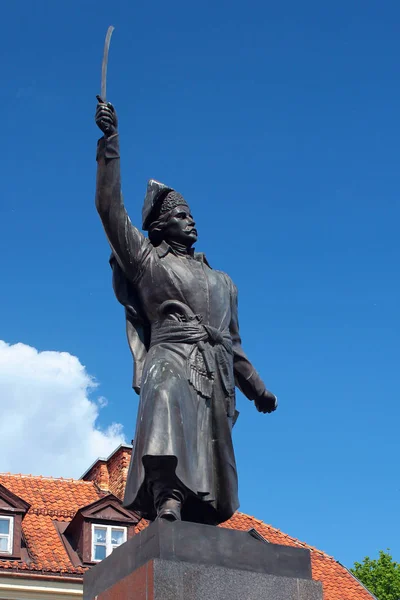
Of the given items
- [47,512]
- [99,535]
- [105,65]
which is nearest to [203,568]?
[105,65]

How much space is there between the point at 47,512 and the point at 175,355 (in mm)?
18474

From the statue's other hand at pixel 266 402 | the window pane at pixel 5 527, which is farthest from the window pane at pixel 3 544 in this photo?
the statue's other hand at pixel 266 402

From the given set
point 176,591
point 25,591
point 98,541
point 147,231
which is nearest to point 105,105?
point 147,231

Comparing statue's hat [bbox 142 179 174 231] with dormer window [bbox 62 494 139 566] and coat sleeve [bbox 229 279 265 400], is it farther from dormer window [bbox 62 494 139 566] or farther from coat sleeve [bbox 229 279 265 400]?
dormer window [bbox 62 494 139 566]

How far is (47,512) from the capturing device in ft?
82.7

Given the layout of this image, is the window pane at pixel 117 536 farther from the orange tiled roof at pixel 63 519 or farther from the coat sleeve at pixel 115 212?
the coat sleeve at pixel 115 212

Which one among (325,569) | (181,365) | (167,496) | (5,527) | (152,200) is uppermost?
(325,569)

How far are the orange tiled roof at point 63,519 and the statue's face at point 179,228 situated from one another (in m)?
15.3

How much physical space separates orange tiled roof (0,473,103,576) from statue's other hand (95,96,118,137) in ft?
51.2

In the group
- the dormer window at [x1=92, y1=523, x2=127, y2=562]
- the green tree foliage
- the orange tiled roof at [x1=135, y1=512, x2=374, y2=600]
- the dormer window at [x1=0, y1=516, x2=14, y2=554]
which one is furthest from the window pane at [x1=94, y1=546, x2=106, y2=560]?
the green tree foliage

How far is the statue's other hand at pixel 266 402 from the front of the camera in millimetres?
8484

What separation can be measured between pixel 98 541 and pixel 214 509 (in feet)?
56.5

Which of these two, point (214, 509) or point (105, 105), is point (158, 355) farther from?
point (105, 105)

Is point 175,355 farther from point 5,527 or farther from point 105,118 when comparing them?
point 5,527
